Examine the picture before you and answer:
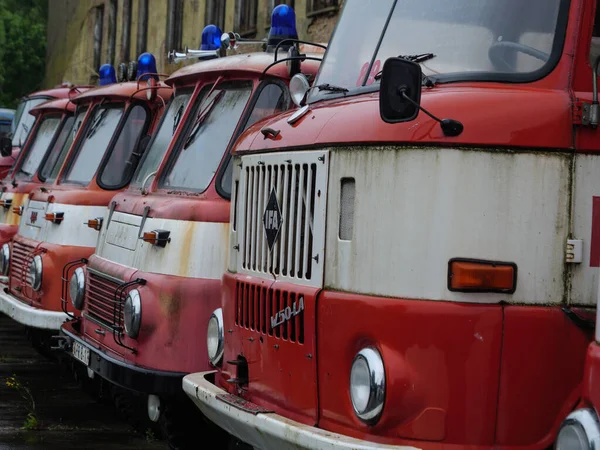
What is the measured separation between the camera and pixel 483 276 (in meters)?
4.82

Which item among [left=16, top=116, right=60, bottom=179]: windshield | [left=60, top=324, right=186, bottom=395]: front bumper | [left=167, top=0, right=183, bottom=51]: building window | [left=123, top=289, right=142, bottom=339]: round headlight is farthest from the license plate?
[left=167, top=0, right=183, bottom=51]: building window

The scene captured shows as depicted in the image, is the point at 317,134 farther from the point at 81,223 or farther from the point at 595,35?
the point at 81,223

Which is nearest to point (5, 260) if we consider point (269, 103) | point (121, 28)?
point (269, 103)

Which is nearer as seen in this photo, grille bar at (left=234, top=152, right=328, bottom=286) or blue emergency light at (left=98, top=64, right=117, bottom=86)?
grille bar at (left=234, top=152, right=328, bottom=286)

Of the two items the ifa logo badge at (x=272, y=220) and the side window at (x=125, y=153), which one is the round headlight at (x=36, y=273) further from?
the ifa logo badge at (x=272, y=220)

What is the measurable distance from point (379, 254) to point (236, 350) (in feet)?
4.61

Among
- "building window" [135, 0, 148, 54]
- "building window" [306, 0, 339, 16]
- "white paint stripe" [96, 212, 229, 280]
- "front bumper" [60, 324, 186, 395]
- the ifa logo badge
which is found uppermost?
"building window" [135, 0, 148, 54]

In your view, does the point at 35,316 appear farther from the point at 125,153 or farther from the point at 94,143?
the point at 94,143

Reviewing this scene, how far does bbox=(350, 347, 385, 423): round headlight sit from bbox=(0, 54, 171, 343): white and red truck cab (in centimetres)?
507

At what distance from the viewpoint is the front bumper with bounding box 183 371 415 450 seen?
4.93 metres

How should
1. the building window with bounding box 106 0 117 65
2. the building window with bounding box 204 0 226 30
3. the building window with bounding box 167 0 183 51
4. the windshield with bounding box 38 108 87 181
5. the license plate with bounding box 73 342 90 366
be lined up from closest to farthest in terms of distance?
the license plate with bounding box 73 342 90 366 → the windshield with bounding box 38 108 87 181 → the building window with bounding box 204 0 226 30 → the building window with bounding box 167 0 183 51 → the building window with bounding box 106 0 117 65

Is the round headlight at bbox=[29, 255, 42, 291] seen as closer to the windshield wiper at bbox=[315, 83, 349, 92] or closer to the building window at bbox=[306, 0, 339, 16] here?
the windshield wiper at bbox=[315, 83, 349, 92]

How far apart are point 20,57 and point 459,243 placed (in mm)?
42649

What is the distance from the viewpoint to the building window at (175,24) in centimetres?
3058
